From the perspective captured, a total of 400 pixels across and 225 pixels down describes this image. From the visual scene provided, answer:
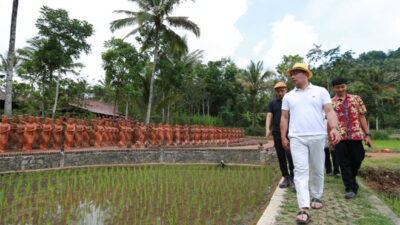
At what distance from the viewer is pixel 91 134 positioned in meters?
9.00

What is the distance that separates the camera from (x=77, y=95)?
54.8 ft

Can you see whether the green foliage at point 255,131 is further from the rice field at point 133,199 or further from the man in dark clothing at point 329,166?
the man in dark clothing at point 329,166

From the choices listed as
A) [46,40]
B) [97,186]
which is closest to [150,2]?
[46,40]

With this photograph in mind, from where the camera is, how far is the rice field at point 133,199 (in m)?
2.84

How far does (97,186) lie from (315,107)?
152 inches

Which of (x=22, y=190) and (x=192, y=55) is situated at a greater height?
(x=192, y=55)

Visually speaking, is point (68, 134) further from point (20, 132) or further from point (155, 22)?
point (155, 22)

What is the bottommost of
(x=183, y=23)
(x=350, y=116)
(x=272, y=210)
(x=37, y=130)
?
(x=272, y=210)

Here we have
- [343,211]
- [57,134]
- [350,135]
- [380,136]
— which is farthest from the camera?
[380,136]

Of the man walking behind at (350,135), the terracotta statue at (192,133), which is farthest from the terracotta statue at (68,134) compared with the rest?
the man walking behind at (350,135)

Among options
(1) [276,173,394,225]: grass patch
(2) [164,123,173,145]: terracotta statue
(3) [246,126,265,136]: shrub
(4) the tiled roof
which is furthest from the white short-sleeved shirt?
(3) [246,126,265,136]: shrub

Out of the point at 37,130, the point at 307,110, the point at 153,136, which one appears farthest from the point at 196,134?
the point at 307,110

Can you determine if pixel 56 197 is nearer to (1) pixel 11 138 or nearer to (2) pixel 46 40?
(1) pixel 11 138

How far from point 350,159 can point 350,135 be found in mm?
323
